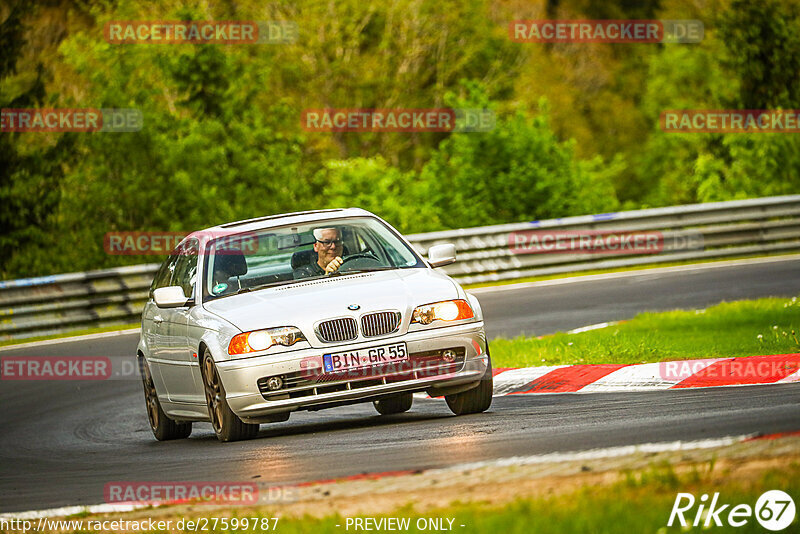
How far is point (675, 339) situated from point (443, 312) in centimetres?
384

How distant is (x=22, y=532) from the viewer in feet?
20.6

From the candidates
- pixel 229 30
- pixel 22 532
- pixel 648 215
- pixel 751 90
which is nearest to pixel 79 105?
pixel 229 30

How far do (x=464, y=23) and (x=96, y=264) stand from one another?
2278cm

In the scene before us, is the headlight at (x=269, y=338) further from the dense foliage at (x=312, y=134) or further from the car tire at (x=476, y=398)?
the dense foliage at (x=312, y=134)

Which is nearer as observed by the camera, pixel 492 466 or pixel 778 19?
pixel 492 466

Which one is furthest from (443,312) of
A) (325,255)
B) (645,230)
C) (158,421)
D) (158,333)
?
(645,230)

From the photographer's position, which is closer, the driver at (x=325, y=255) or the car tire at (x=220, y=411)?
the car tire at (x=220, y=411)

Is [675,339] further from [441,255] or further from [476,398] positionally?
[476,398]

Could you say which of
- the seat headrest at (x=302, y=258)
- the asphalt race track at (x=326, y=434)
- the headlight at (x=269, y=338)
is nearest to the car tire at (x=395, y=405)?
the asphalt race track at (x=326, y=434)

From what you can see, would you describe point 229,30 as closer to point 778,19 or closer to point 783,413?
point 778,19

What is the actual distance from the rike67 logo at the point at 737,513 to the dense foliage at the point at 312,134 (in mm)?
23290

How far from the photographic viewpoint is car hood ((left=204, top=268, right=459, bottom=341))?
883 centimetres

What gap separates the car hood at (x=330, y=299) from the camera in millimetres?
8828

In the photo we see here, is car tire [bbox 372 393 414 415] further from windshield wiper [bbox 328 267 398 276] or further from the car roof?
the car roof
